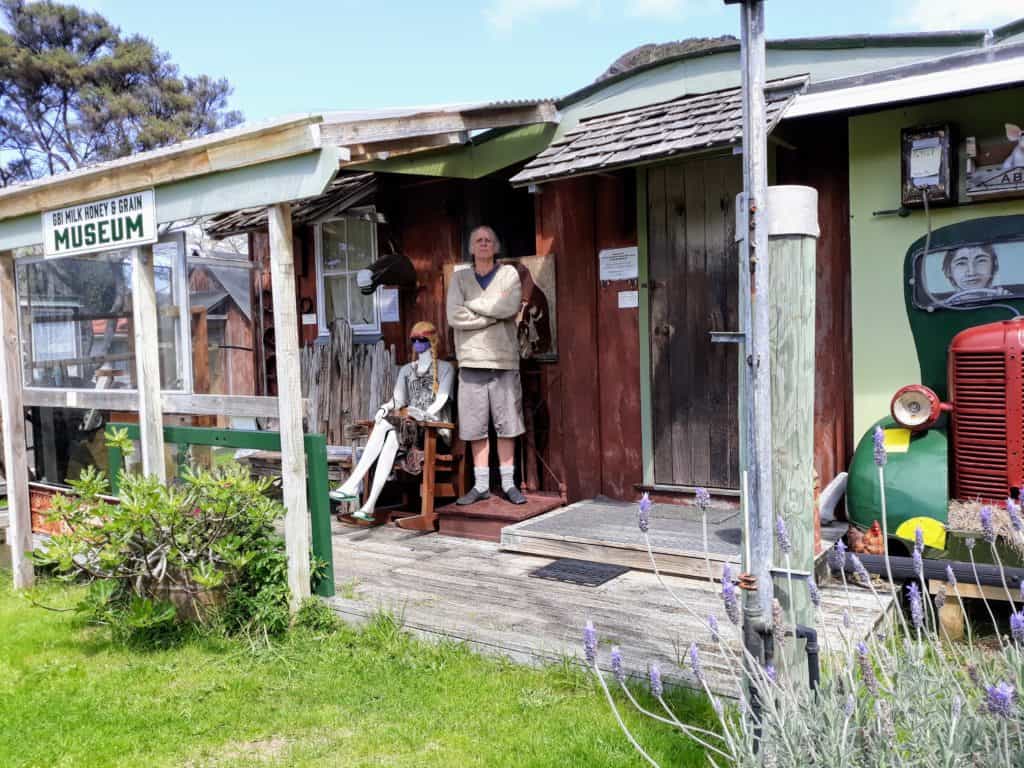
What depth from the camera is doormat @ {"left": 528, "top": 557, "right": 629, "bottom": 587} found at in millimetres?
4863

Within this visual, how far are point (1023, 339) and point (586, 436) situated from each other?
2.97 metres

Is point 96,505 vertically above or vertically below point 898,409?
below

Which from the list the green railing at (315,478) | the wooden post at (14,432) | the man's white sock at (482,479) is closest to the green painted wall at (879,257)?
the man's white sock at (482,479)

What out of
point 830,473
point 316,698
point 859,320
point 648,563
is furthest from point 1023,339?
point 316,698

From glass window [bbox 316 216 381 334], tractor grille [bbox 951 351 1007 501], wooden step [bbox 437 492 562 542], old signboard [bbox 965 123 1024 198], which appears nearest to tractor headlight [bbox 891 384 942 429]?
tractor grille [bbox 951 351 1007 501]

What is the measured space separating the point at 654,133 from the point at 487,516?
2.72 metres

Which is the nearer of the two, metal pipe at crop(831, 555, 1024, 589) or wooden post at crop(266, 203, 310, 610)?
metal pipe at crop(831, 555, 1024, 589)

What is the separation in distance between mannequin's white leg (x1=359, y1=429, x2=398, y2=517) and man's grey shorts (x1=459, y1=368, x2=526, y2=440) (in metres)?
0.54

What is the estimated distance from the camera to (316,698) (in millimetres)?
3723

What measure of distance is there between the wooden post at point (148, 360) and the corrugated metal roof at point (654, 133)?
7.46 feet

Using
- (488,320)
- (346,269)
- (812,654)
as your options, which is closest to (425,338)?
(488,320)

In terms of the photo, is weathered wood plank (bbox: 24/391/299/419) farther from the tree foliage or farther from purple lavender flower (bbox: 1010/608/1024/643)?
the tree foliage

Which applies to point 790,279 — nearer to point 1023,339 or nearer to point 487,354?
point 1023,339

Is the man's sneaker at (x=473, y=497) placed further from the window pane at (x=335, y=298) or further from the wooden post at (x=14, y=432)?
the wooden post at (x=14, y=432)
